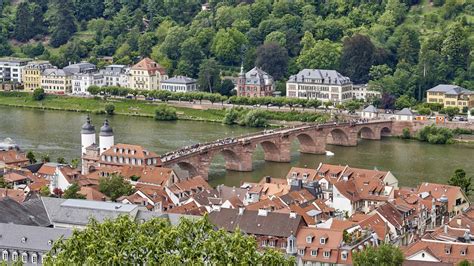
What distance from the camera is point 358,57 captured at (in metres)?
101

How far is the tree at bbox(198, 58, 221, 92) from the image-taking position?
102875 millimetres

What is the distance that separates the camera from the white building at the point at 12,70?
369 feet

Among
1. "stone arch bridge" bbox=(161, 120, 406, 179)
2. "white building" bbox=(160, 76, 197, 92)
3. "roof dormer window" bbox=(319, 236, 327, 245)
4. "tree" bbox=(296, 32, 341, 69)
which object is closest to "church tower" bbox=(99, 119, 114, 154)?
"stone arch bridge" bbox=(161, 120, 406, 179)

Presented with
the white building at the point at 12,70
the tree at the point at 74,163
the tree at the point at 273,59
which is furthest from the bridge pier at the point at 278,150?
the white building at the point at 12,70

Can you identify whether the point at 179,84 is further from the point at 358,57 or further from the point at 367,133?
the point at 367,133

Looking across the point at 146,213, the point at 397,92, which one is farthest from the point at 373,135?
the point at 146,213

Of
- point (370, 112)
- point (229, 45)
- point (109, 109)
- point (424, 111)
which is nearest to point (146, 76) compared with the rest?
point (229, 45)

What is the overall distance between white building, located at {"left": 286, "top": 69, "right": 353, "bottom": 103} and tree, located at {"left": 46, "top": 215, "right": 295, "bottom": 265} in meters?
68.5

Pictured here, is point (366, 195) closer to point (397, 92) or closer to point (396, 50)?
point (397, 92)

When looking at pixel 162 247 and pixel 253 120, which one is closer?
pixel 162 247

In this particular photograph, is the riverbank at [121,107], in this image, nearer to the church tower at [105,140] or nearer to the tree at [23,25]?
the tree at [23,25]

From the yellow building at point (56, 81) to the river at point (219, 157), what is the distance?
13077mm

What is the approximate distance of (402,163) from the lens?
229 ft

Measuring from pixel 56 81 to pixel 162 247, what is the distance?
268 ft
